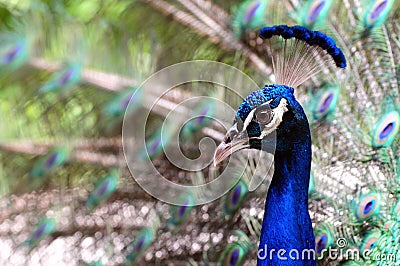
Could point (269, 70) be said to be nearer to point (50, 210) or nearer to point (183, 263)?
point (183, 263)

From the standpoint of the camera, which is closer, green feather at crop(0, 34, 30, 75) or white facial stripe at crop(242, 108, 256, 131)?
white facial stripe at crop(242, 108, 256, 131)

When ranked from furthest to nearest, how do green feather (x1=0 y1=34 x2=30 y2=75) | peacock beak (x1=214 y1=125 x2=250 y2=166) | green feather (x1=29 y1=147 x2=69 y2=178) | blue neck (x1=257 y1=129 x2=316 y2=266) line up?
green feather (x1=29 y1=147 x2=69 y2=178) < green feather (x1=0 y1=34 x2=30 y2=75) < blue neck (x1=257 y1=129 x2=316 y2=266) < peacock beak (x1=214 y1=125 x2=250 y2=166)

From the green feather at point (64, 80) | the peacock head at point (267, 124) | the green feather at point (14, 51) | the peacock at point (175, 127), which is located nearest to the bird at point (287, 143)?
the peacock head at point (267, 124)

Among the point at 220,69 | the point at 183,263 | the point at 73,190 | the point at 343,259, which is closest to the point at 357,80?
the point at 220,69

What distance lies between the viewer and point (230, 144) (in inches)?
55.0

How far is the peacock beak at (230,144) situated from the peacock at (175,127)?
0.40 metres

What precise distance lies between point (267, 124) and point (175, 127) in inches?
23.7

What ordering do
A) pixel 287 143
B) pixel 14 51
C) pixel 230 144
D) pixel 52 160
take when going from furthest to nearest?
pixel 52 160, pixel 14 51, pixel 287 143, pixel 230 144

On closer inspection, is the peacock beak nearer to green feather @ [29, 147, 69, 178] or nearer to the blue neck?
the blue neck

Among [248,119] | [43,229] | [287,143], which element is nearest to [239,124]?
[248,119]

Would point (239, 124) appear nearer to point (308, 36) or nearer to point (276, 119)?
point (276, 119)

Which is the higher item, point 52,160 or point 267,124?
point 52,160

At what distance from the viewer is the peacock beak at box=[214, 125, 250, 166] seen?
1.39 metres

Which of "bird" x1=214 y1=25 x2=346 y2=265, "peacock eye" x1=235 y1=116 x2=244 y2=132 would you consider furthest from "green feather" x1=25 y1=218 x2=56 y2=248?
"peacock eye" x1=235 y1=116 x2=244 y2=132
